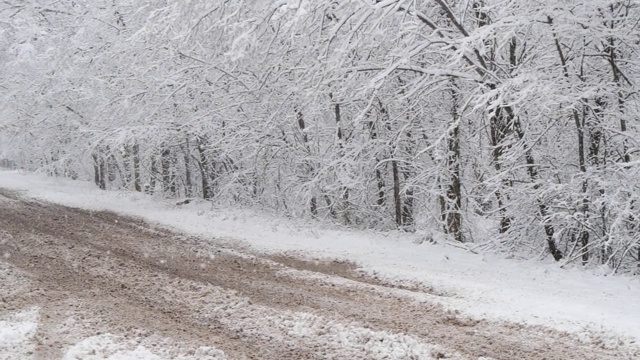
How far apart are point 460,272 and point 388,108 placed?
213 inches

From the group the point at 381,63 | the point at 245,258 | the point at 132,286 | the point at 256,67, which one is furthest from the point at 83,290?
the point at 256,67

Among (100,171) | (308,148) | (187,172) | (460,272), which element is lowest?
(460,272)

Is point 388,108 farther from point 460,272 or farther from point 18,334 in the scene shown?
point 18,334

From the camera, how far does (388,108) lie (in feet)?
44.6

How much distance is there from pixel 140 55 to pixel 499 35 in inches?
410

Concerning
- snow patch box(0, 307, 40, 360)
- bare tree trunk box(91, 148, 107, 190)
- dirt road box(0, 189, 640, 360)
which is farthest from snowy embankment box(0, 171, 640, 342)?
bare tree trunk box(91, 148, 107, 190)

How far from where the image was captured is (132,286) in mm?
8086

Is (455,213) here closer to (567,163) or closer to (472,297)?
(567,163)

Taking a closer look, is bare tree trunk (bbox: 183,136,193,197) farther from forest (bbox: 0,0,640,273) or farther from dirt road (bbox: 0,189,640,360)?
dirt road (bbox: 0,189,640,360)

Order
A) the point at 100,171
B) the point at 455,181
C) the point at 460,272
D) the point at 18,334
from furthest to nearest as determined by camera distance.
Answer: the point at 100,171, the point at 455,181, the point at 460,272, the point at 18,334

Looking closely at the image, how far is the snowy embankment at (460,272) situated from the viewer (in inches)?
277

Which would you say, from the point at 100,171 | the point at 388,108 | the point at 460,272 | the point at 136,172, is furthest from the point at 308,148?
the point at 100,171

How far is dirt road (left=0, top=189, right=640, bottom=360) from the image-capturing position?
19.2 ft

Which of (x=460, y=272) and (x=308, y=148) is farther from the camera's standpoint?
(x=308, y=148)
